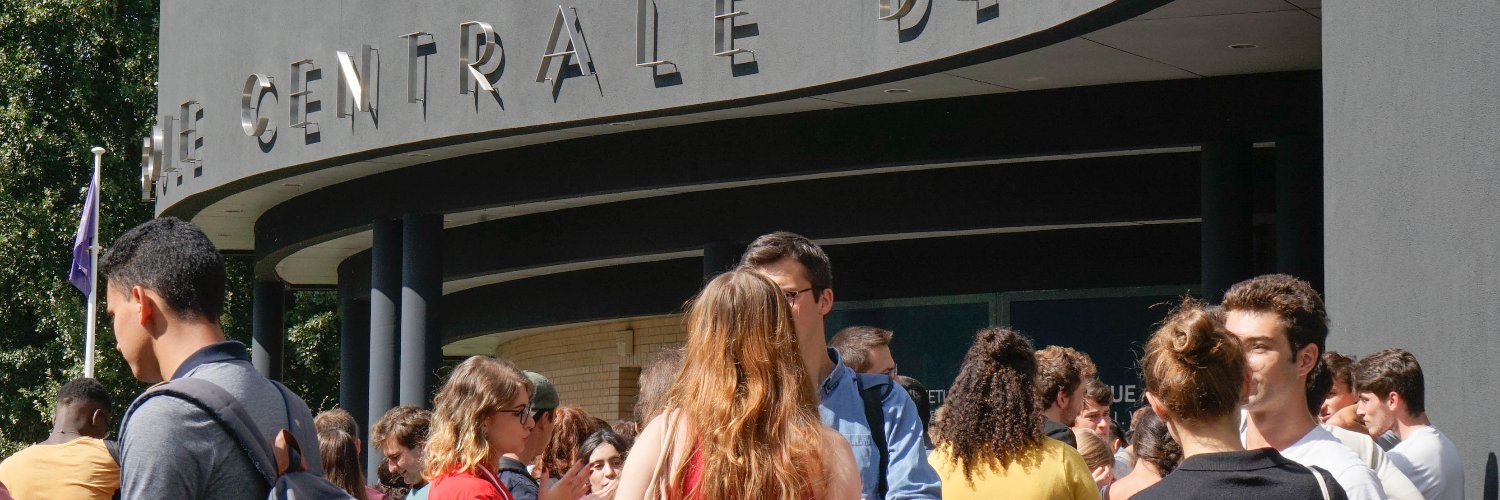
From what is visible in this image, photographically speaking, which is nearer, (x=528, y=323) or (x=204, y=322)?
(x=204, y=322)

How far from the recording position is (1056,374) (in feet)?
21.2

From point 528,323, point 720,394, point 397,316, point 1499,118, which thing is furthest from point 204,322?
point 528,323

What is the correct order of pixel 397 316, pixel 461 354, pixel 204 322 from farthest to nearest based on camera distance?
pixel 461 354 → pixel 397 316 → pixel 204 322

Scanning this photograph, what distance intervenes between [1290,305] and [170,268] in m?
2.75

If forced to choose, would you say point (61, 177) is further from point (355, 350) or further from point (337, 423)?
point (337, 423)

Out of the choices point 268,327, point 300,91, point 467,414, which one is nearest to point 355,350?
point 268,327

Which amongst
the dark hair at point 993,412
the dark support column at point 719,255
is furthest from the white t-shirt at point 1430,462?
the dark support column at point 719,255

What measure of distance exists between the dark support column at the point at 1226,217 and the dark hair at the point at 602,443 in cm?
581

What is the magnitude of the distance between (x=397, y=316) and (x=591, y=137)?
3640 mm

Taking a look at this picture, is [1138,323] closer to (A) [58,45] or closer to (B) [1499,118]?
(B) [1499,118]

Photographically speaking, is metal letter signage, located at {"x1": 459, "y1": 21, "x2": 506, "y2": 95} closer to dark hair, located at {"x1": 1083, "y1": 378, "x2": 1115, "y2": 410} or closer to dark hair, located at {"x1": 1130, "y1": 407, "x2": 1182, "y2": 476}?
dark hair, located at {"x1": 1083, "y1": 378, "x2": 1115, "y2": 410}

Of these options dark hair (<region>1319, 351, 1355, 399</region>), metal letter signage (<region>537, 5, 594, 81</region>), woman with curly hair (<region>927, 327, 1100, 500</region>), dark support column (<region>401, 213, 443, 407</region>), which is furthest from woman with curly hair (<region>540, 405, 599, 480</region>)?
dark support column (<region>401, 213, 443, 407</region>)

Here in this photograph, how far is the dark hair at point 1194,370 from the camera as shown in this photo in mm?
3732

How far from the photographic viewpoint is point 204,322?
12.1 ft
